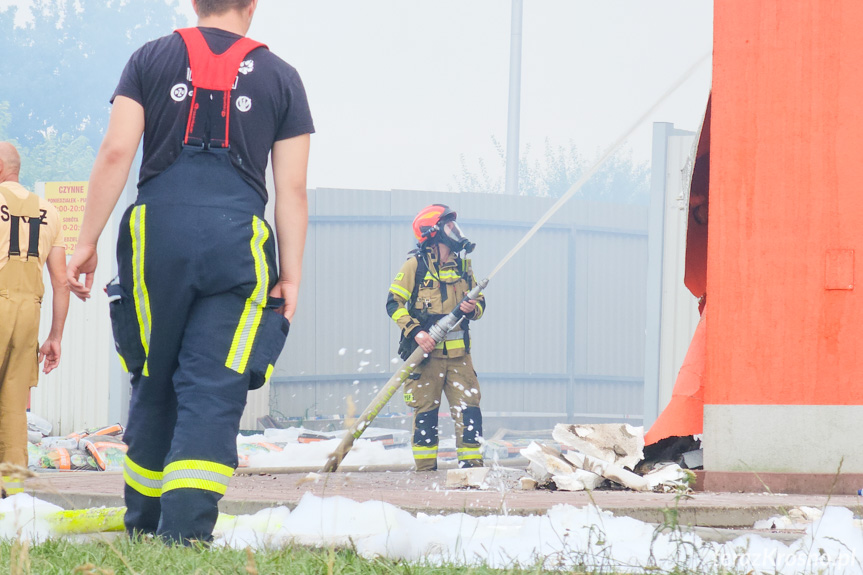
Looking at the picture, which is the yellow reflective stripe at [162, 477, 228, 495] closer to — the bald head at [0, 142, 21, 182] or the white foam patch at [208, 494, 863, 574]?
the white foam patch at [208, 494, 863, 574]

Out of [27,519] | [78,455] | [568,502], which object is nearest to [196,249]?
[27,519]

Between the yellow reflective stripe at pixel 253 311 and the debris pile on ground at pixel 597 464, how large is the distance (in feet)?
6.87

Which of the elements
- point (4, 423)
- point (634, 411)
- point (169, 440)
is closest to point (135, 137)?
point (169, 440)

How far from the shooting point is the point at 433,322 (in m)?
7.24

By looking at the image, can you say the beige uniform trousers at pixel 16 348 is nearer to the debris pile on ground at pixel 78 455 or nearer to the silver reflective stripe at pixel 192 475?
the silver reflective stripe at pixel 192 475

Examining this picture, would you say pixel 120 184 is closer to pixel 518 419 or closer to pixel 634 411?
pixel 518 419

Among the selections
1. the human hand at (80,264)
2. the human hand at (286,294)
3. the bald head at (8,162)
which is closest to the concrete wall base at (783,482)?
the human hand at (286,294)

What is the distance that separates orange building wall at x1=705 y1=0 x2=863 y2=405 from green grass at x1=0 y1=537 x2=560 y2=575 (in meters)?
2.77

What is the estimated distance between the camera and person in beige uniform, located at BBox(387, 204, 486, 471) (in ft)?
23.0

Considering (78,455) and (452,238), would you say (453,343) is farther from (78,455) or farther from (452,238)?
(78,455)

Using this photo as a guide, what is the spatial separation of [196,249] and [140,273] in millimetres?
190

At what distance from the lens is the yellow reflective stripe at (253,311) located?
100 inches

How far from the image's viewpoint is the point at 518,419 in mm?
12781

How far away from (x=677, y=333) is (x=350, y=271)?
17.5ft
